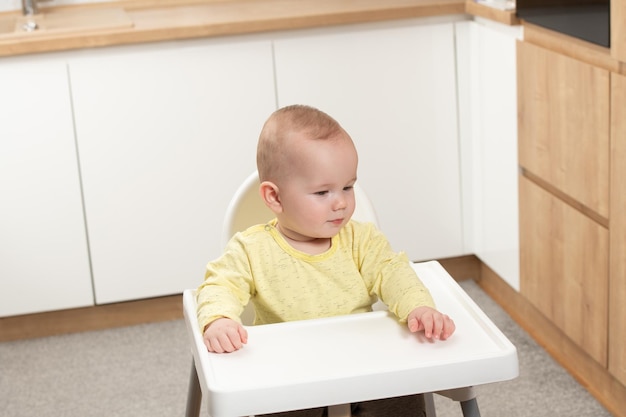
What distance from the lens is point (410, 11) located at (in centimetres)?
276

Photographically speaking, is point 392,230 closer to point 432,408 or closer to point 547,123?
point 547,123

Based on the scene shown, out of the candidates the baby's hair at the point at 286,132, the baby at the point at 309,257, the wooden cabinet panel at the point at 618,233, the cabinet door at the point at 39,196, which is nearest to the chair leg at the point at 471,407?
the baby at the point at 309,257

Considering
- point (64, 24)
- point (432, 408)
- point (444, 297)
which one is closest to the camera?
point (444, 297)

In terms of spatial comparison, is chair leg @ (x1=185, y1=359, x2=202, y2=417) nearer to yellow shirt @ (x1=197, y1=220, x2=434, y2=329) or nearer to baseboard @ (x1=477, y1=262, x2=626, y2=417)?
yellow shirt @ (x1=197, y1=220, x2=434, y2=329)

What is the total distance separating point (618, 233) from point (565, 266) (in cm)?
31

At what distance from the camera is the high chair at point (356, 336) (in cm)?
122

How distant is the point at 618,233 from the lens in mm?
2068

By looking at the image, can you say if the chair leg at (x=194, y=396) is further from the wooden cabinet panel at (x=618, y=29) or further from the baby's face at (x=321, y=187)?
the wooden cabinet panel at (x=618, y=29)

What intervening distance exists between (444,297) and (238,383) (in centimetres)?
41

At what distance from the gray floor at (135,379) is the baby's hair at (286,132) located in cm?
102

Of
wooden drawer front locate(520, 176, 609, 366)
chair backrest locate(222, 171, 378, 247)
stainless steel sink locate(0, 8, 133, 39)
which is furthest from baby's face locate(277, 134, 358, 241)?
stainless steel sink locate(0, 8, 133, 39)

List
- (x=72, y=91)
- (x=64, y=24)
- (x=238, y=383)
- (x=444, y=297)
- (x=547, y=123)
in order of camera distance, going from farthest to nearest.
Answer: (x=64, y=24)
(x=72, y=91)
(x=547, y=123)
(x=444, y=297)
(x=238, y=383)

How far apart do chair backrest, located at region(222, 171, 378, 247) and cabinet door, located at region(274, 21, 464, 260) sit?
107 centimetres

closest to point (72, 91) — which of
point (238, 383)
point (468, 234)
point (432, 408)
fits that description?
point (468, 234)
